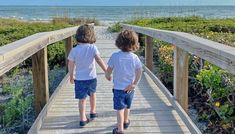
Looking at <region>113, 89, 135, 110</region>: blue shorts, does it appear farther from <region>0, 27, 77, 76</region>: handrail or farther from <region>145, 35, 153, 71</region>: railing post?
<region>145, 35, 153, 71</region>: railing post

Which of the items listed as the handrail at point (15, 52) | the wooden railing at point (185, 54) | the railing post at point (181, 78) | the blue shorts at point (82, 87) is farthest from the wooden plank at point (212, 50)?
the handrail at point (15, 52)

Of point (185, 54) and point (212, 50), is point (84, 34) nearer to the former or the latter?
point (185, 54)

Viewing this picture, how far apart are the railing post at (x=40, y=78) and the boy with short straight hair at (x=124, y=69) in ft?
3.50

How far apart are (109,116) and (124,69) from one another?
93 cm

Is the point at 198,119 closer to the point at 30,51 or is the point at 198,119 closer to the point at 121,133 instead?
the point at 121,133

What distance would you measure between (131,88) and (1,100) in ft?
12.6

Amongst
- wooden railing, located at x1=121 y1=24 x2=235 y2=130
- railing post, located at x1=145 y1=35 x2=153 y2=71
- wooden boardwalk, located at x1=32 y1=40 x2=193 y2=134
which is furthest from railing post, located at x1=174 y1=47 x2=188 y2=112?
railing post, located at x1=145 y1=35 x2=153 y2=71

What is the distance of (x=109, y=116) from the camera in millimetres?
4695

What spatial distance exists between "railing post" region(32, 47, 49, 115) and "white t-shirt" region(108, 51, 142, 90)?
112 centimetres

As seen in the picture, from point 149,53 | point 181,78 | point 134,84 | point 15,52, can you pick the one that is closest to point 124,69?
point 134,84

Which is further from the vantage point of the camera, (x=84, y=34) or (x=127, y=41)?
(x=84, y=34)

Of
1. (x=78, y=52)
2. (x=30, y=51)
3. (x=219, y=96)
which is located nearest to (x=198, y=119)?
(x=219, y=96)

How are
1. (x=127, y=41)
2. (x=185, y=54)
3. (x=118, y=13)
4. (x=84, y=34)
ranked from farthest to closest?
(x=118, y=13) → (x=185, y=54) → (x=84, y=34) → (x=127, y=41)

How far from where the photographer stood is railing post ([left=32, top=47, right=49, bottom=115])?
4754 mm
